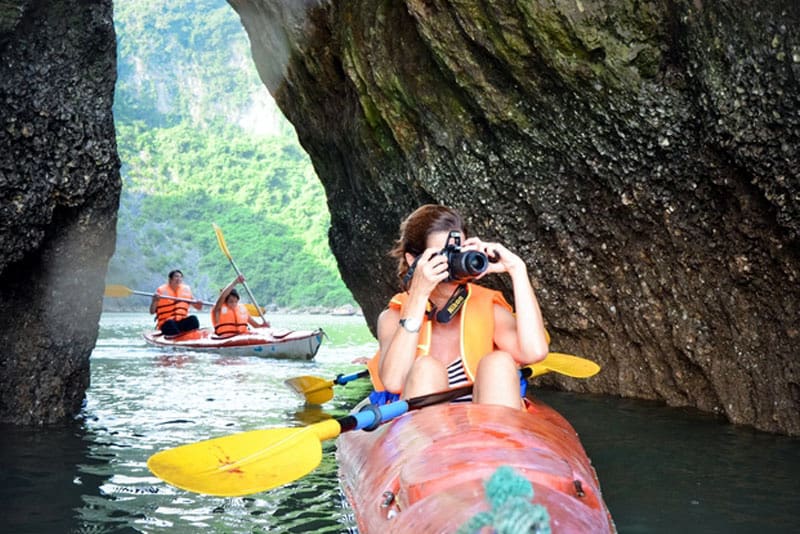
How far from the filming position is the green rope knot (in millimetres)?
1514

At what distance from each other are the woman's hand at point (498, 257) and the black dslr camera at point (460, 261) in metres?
0.06

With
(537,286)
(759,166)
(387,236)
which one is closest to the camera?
(759,166)

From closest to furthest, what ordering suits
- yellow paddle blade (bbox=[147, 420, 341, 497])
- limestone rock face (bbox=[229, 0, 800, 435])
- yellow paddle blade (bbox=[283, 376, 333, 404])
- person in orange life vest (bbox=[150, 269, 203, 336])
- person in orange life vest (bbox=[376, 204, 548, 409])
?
yellow paddle blade (bbox=[147, 420, 341, 497]) < person in orange life vest (bbox=[376, 204, 548, 409]) < limestone rock face (bbox=[229, 0, 800, 435]) < yellow paddle blade (bbox=[283, 376, 333, 404]) < person in orange life vest (bbox=[150, 269, 203, 336])

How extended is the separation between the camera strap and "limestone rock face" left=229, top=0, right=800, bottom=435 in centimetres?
206

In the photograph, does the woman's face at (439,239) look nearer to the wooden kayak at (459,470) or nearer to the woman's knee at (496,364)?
the woman's knee at (496,364)

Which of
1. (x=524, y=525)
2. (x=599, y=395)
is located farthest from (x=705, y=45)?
(x=524, y=525)

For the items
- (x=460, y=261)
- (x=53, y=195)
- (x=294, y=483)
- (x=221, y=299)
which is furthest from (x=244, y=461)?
(x=221, y=299)

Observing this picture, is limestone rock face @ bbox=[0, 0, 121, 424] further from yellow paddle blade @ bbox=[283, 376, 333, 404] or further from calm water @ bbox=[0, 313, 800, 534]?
yellow paddle blade @ bbox=[283, 376, 333, 404]

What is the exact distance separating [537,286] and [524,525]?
17.5ft

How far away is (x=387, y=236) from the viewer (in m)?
8.23

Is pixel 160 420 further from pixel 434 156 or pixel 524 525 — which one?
pixel 524 525

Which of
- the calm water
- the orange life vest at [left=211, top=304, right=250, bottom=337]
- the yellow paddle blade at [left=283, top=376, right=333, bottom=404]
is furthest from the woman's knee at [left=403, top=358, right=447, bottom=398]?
the orange life vest at [left=211, top=304, right=250, bottom=337]

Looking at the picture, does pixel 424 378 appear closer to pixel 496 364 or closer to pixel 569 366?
pixel 496 364

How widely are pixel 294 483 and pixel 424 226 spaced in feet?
5.07
